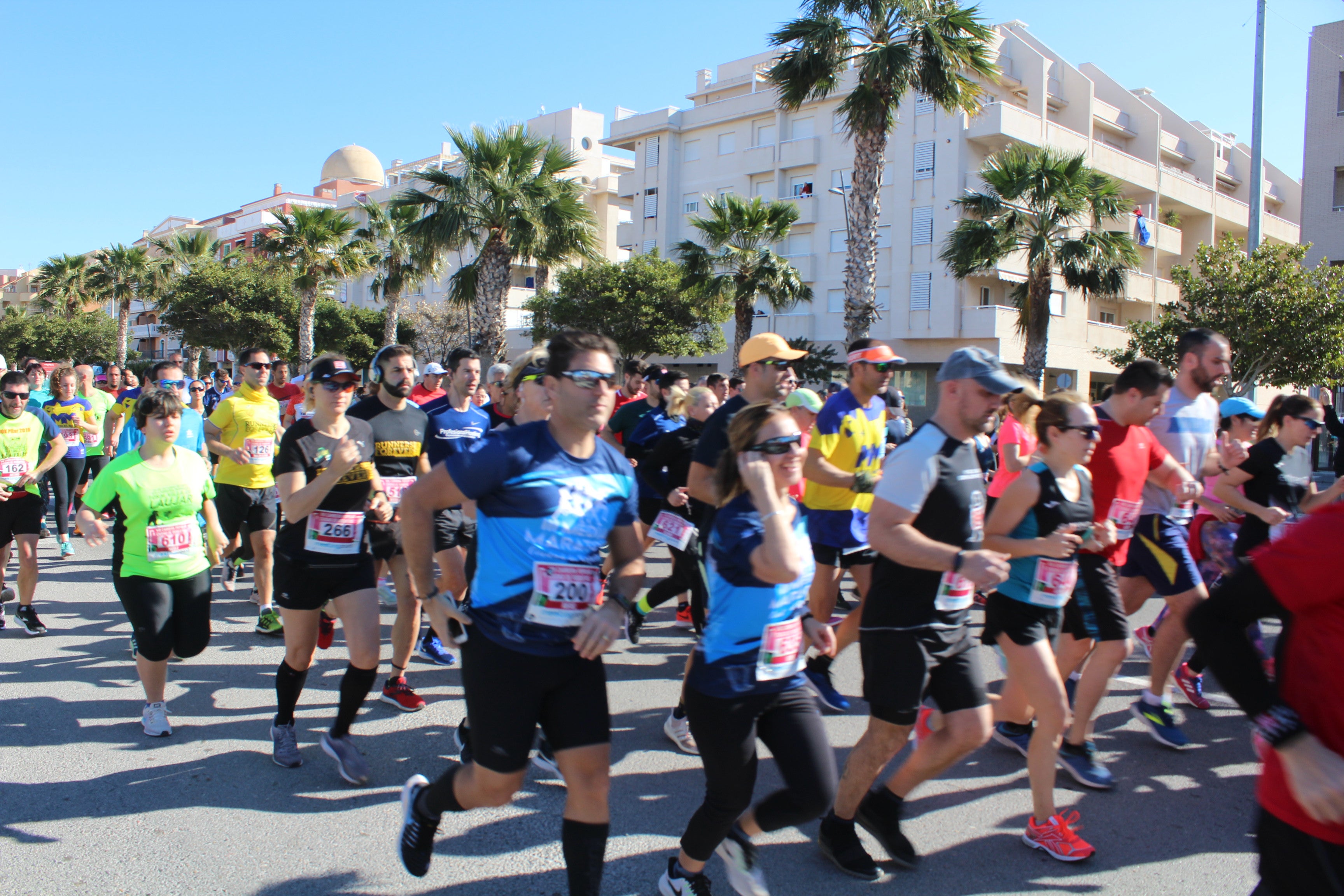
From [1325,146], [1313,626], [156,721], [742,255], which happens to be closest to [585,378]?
[1313,626]

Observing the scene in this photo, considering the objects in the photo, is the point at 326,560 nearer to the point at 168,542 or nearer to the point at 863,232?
the point at 168,542

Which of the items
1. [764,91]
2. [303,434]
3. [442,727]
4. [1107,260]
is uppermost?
[764,91]

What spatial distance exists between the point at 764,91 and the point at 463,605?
119ft

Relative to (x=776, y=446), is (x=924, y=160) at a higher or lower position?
higher

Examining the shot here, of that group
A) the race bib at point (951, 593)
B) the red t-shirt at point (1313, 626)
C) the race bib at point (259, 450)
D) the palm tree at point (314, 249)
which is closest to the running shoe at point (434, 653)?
the race bib at point (259, 450)

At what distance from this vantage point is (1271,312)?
67.2ft

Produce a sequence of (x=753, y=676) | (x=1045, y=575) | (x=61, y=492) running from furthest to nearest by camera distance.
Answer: (x=61, y=492), (x=1045, y=575), (x=753, y=676)

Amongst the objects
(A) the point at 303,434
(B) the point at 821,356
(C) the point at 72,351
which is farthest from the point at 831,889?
(C) the point at 72,351

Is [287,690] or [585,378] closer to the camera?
[585,378]

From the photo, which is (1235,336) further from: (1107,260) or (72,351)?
(72,351)

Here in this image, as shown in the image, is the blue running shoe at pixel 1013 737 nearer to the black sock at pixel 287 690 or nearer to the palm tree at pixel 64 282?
the black sock at pixel 287 690

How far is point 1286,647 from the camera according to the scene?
177cm

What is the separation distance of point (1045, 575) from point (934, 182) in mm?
30341

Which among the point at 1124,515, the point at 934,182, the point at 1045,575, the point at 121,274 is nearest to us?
the point at 1045,575
